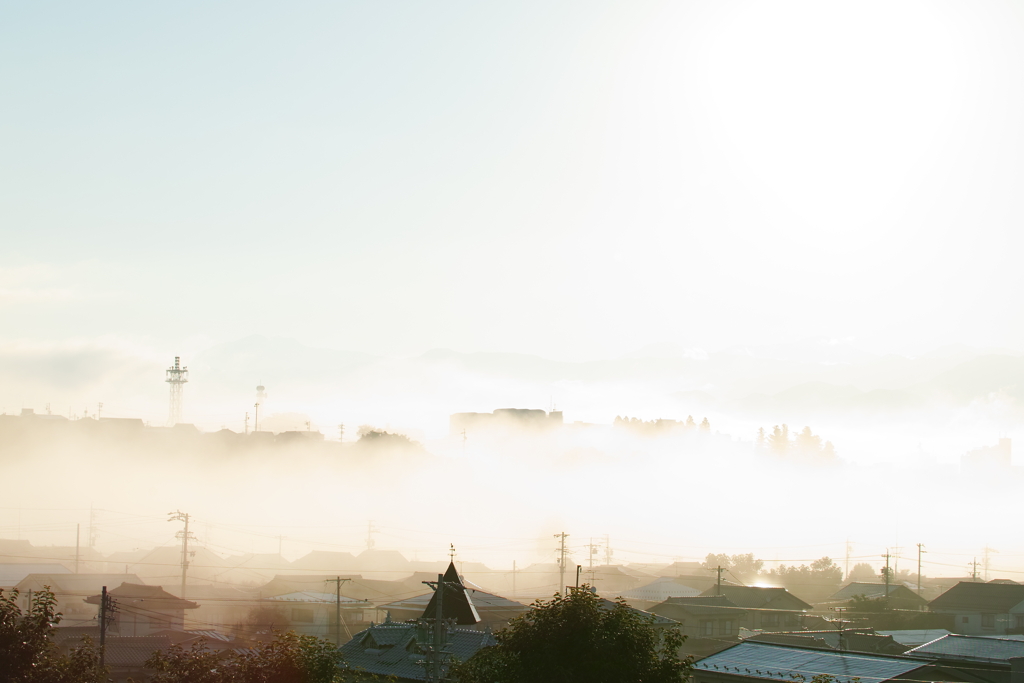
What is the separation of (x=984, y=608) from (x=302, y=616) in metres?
73.9

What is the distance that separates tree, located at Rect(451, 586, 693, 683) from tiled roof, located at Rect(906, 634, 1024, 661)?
37.8 m

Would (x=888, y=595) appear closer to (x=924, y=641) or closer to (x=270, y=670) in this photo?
(x=924, y=641)

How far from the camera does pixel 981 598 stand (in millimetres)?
100188

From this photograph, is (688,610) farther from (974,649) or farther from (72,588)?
(72,588)

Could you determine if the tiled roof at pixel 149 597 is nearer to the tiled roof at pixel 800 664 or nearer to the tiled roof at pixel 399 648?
the tiled roof at pixel 399 648

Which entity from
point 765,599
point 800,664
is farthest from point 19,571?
point 800,664

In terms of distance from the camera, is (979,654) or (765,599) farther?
(765,599)

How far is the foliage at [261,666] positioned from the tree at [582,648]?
577 cm

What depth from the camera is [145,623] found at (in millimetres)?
89188

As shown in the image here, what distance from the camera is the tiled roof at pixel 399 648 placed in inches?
2082

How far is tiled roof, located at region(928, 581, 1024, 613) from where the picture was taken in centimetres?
9850

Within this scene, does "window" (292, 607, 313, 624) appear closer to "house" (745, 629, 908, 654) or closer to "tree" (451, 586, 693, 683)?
"house" (745, 629, 908, 654)

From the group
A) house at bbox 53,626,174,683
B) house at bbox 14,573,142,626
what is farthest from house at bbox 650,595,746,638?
house at bbox 14,573,142,626

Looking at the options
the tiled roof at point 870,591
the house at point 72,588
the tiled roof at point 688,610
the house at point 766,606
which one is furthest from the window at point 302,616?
the tiled roof at point 870,591
